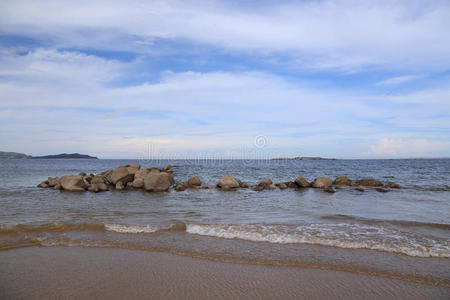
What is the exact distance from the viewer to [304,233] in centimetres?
877

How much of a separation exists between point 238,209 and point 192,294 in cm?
827

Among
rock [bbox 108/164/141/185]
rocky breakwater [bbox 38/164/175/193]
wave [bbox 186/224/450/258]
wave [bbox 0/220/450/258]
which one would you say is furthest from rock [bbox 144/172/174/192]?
wave [bbox 186/224/450/258]

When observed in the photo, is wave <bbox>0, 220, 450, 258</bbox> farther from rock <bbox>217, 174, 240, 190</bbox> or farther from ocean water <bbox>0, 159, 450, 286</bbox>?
rock <bbox>217, 174, 240, 190</bbox>

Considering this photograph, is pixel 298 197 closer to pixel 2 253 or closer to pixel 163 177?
pixel 163 177

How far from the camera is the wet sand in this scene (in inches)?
195

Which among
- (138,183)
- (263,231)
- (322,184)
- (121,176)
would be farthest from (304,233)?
(121,176)

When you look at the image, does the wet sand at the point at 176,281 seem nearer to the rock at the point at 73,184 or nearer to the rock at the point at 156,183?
the rock at the point at 156,183

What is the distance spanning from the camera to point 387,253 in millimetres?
7098

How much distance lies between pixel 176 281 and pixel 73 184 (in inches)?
744

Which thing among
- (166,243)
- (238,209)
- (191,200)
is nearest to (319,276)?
(166,243)

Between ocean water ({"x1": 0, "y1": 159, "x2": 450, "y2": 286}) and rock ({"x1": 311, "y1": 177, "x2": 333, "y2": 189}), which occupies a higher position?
rock ({"x1": 311, "y1": 177, "x2": 333, "y2": 189})

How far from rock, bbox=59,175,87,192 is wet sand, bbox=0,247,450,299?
1535cm

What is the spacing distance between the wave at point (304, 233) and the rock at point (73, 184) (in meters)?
12.0

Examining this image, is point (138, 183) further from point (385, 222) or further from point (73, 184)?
point (385, 222)
